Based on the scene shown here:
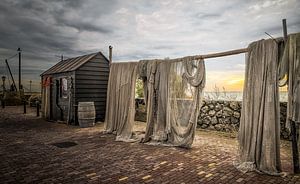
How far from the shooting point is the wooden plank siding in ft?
35.4

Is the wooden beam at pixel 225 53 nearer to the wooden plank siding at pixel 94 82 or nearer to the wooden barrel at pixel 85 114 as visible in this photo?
the wooden barrel at pixel 85 114

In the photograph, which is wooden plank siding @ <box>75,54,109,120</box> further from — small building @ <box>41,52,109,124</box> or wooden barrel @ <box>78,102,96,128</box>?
wooden barrel @ <box>78,102,96,128</box>

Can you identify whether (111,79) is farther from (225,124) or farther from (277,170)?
(277,170)

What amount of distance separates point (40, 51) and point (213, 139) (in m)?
19.4

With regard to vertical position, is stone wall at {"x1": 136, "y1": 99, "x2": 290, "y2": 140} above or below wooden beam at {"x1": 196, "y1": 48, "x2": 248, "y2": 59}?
below

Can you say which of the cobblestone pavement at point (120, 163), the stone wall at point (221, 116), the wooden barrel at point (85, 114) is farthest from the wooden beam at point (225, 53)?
the wooden barrel at point (85, 114)

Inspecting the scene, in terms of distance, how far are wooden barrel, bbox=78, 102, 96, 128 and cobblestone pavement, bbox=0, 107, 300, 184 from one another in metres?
2.88

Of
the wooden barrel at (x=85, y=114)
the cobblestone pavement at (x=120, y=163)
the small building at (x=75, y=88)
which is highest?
the small building at (x=75, y=88)

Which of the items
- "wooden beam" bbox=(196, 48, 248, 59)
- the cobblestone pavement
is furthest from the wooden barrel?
"wooden beam" bbox=(196, 48, 248, 59)

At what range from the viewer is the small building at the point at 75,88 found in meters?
10.7

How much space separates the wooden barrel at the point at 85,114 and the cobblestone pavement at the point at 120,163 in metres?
2.88

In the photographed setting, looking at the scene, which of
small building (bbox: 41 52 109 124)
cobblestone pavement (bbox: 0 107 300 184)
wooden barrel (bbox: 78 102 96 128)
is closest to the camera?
cobblestone pavement (bbox: 0 107 300 184)

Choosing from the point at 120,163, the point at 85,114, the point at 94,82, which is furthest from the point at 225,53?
the point at 94,82

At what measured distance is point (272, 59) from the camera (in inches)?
164
